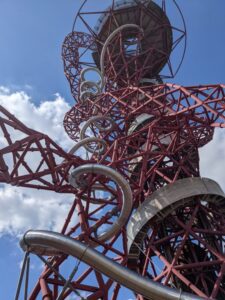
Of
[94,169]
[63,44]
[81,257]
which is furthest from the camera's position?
[63,44]

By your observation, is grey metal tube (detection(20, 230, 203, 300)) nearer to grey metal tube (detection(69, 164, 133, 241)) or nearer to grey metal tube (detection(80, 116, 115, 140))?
grey metal tube (detection(69, 164, 133, 241))

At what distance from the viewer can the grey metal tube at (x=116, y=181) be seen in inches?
600

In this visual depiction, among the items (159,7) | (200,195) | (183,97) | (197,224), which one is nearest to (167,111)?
(183,97)

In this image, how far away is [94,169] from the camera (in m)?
15.3

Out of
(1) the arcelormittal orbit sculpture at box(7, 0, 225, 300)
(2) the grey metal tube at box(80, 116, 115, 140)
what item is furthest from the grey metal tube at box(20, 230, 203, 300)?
(2) the grey metal tube at box(80, 116, 115, 140)

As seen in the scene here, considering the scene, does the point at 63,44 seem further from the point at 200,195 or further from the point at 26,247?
the point at 26,247

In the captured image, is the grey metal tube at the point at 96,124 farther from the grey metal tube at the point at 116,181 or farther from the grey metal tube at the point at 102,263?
the grey metal tube at the point at 102,263

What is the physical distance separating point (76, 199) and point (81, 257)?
16.1ft

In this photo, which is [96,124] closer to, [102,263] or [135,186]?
[135,186]

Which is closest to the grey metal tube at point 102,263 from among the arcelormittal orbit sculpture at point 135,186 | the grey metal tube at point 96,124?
the arcelormittal orbit sculpture at point 135,186

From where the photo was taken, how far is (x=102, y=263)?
11.1 m

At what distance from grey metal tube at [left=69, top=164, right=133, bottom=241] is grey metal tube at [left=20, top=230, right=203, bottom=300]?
11.9 feet

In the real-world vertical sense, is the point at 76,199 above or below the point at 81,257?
above

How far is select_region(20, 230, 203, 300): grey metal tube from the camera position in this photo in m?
9.95
